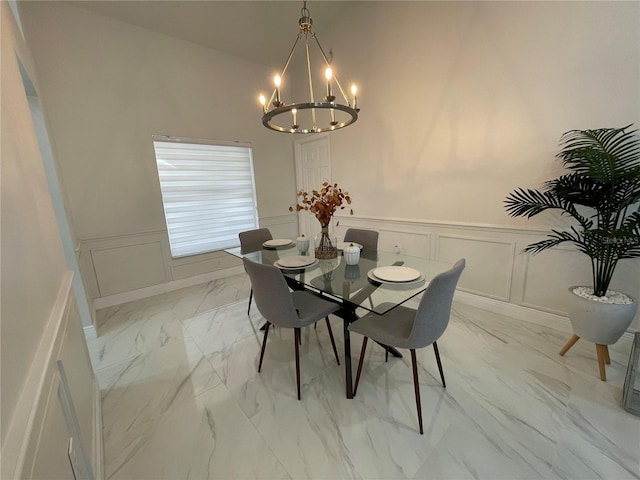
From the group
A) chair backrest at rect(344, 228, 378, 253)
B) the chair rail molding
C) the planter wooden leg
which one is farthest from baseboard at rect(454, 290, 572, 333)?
chair backrest at rect(344, 228, 378, 253)

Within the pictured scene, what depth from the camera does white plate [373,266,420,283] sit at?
166 centimetres

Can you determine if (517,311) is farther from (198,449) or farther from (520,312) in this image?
(198,449)

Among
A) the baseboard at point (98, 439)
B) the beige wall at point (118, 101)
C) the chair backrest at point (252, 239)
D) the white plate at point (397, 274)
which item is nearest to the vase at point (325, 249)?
the white plate at point (397, 274)

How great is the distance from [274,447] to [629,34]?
3.47 meters

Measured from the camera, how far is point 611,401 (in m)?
1.56

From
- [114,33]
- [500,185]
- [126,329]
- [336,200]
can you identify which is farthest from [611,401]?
[114,33]

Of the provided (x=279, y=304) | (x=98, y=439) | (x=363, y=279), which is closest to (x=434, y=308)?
(x=363, y=279)

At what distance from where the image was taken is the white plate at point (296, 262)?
2.00m

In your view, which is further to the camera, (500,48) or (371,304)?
(500,48)

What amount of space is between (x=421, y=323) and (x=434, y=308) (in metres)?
0.10

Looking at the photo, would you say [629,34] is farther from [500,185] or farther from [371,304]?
[371,304]

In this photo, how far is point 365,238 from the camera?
2641mm

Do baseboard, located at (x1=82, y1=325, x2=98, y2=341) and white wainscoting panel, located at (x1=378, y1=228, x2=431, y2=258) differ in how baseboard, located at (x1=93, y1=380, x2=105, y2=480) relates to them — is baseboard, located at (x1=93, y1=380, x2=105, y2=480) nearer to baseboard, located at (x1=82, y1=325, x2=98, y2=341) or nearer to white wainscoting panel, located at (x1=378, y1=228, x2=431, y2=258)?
baseboard, located at (x1=82, y1=325, x2=98, y2=341)

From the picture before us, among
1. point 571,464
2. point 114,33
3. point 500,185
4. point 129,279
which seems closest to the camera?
point 571,464
